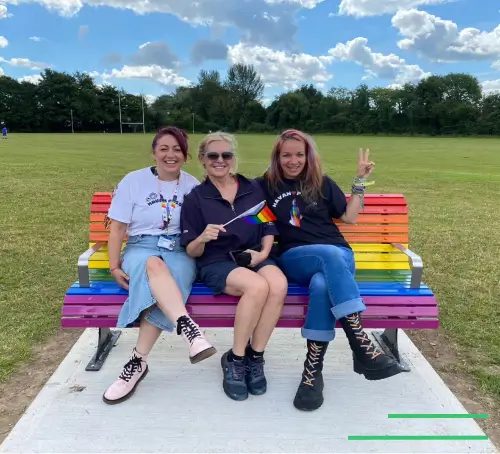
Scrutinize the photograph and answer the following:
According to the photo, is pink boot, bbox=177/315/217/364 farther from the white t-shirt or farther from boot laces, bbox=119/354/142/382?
the white t-shirt

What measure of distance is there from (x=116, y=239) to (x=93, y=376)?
95 centimetres

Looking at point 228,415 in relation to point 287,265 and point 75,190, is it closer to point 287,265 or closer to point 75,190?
point 287,265

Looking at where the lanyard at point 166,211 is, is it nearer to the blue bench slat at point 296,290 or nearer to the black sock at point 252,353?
the blue bench slat at point 296,290

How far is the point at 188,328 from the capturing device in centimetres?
286

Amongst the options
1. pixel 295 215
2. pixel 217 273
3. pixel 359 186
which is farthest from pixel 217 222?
pixel 359 186

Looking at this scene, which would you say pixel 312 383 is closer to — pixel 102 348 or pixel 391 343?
pixel 391 343

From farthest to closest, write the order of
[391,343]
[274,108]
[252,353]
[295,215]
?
[274,108] → [391,343] → [295,215] → [252,353]

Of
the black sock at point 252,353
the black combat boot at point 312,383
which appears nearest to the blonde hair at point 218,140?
the black sock at point 252,353

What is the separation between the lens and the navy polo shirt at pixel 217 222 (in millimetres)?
3258

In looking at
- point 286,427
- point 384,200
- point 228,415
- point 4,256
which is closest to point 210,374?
point 228,415

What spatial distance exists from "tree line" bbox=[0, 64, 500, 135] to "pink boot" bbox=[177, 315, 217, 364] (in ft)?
227

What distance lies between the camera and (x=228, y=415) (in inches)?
115

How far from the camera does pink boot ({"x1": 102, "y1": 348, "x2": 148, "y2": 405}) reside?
3.03 metres

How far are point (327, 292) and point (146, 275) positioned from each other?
1.11 m
